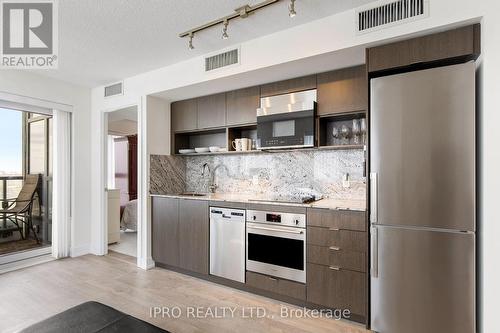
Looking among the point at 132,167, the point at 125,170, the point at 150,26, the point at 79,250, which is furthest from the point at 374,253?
the point at 125,170

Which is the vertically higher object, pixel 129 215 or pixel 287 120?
pixel 287 120

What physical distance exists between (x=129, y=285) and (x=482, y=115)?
144 inches

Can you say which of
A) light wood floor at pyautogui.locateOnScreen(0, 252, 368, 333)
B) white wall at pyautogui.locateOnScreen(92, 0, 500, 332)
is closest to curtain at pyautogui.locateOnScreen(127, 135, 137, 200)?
light wood floor at pyautogui.locateOnScreen(0, 252, 368, 333)

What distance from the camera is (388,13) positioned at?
2.13m

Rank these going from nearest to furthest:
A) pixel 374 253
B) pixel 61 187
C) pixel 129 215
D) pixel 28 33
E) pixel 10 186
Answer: pixel 374 253, pixel 28 33, pixel 10 186, pixel 61 187, pixel 129 215

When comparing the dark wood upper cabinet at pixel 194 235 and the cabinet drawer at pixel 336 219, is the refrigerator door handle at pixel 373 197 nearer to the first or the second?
the cabinet drawer at pixel 336 219

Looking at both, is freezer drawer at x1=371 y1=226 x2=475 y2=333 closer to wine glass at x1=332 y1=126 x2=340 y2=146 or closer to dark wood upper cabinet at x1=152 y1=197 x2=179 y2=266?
wine glass at x1=332 y1=126 x2=340 y2=146

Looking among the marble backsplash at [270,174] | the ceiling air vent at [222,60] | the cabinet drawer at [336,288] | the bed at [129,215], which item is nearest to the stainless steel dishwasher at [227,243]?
the marble backsplash at [270,174]

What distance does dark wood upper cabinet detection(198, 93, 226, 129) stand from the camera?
3.57 m

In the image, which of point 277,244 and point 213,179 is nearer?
point 277,244

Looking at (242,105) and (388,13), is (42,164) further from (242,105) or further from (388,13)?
(388,13)

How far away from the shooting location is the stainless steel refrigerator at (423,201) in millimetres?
1925

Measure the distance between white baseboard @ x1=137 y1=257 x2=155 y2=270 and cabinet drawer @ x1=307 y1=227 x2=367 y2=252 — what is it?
228 cm

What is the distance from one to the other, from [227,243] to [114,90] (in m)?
2.83
